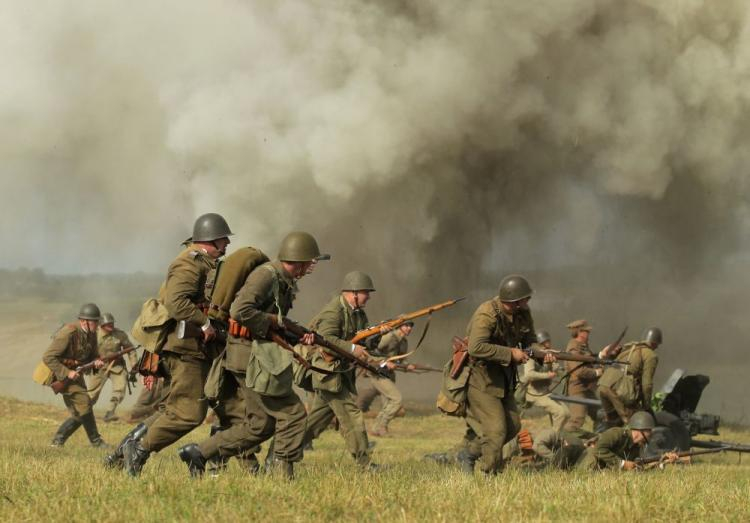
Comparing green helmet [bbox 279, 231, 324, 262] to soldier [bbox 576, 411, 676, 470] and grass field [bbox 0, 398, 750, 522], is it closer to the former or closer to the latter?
grass field [bbox 0, 398, 750, 522]

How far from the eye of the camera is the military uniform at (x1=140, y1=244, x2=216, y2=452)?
783 cm

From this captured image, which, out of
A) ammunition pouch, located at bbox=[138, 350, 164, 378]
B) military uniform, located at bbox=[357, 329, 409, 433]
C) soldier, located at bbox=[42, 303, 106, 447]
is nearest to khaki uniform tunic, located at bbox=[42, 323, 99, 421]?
soldier, located at bbox=[42, 303, 106, 447]

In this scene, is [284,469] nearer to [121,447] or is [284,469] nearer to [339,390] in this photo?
[121,447]

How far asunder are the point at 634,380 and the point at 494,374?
4.33 metres

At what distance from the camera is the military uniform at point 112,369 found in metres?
17.5

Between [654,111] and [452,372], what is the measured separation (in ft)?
51.8

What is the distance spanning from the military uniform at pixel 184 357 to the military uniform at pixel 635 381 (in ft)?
21.6

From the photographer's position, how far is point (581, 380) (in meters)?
15.9

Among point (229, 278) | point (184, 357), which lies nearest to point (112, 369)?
point (184, 357)

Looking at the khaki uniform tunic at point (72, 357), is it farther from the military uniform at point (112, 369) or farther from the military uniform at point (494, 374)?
the military uniform at point (494, 374)

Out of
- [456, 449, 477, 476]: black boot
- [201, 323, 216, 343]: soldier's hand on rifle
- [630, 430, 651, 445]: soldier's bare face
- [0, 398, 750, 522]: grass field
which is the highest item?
[201, 323, 216, 343]: soldier's hand on rifle

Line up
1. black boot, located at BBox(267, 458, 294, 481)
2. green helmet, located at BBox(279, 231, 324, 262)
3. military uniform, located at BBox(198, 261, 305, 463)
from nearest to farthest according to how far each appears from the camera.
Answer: military uniform, located at BBox(198, 261, 305, 463), black boot, located at BBox(267, 458, 294, 481), green helmet, located at BBox(279, 231, 324, 262)

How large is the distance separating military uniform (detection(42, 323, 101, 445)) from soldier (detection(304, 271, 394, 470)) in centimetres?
416

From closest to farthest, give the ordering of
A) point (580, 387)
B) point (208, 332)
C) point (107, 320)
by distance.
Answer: point (208, 332)
point (580, 387)
point (107, 320)
